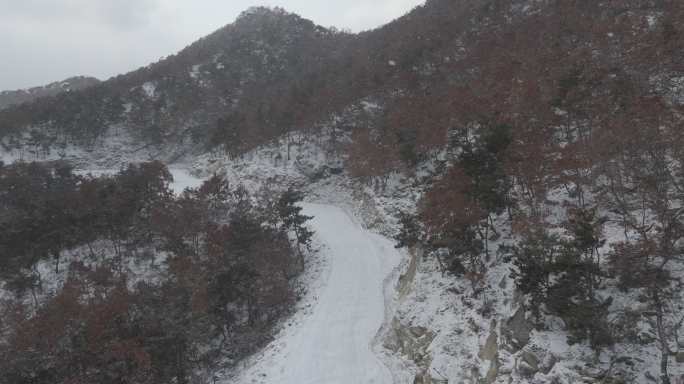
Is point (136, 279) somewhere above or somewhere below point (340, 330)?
below

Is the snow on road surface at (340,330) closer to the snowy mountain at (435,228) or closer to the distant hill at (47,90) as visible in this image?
the snowy mountain at (435,228)

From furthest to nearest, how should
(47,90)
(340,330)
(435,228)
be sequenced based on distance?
(47,90), (340,330), (435,228)

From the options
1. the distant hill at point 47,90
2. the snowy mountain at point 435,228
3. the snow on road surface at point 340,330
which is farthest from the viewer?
the distant hill at point 47,90

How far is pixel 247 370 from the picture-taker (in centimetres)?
1770

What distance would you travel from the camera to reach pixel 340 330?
63.4 ft

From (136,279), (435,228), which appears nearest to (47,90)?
(136,279)

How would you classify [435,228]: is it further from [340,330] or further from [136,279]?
[136,279]

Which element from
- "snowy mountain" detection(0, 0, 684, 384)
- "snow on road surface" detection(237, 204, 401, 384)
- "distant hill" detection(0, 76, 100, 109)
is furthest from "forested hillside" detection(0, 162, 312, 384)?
"distant hill" detection(0, 76, 100, 109)

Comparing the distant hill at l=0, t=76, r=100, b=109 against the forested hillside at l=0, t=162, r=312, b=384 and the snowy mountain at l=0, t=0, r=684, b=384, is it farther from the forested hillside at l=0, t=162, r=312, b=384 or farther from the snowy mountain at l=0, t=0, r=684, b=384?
the forested hillside at l=0, t=162, r=312, b=384

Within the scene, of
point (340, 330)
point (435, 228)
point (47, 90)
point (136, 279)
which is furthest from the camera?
point (47, 90)

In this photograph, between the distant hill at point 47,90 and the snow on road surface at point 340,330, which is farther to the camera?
the distant hill at point 47,90

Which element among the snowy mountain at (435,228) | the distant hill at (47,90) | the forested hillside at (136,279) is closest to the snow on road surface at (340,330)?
the snowy mountain at (435,228)

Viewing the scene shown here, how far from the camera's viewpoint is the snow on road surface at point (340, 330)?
16.1 meters

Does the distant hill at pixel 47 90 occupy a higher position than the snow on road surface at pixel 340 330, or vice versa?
the distant hill at pixel 47 90
